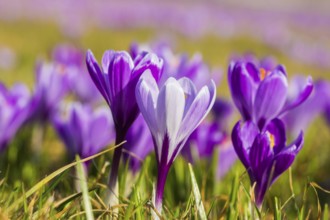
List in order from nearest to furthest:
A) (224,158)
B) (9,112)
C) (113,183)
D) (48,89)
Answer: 1. (113,183)
2. (9,112)
3. (224,158)
4. (48,89)

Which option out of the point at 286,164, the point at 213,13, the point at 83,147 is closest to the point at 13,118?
the point at 83,147

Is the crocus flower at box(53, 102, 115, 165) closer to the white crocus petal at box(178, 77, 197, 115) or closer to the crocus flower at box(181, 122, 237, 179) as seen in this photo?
the crocus flower at box(181, 122, 237, 179)

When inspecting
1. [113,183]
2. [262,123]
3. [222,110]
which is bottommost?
[222,110]

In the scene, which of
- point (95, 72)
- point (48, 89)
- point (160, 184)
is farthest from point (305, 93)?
point (48, 89)

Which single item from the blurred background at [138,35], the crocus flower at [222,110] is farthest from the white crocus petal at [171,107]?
the blurred background at [138,35]

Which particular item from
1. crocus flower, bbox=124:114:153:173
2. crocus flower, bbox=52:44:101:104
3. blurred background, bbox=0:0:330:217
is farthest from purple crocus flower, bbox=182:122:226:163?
blurred background, bbox=0:0:330:217

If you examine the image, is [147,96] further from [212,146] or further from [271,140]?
[212,146]
